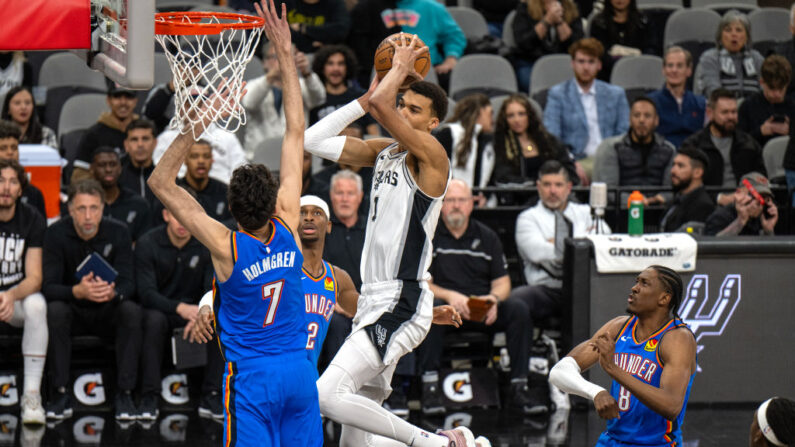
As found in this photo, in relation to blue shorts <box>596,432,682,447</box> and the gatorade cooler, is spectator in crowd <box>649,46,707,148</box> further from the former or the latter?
blue shorts <box>596,432,682,447</box>

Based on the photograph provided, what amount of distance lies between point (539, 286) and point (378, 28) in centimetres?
418

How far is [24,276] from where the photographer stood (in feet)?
27.9

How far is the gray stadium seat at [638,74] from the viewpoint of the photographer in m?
12.2

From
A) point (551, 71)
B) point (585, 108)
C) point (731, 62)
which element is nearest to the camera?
point (585, 108)

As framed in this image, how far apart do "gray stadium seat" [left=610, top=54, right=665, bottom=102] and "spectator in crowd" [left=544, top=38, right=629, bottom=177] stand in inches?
34.7

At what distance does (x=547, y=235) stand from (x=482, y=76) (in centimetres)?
311

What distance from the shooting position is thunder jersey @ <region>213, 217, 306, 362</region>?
5.04 meters

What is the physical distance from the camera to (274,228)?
5.11 meters

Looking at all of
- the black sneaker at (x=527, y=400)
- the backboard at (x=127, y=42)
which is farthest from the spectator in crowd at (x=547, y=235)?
the backboard at (x=127, y=42)

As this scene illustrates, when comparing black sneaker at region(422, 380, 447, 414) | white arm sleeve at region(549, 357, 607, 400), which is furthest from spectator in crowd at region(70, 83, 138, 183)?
white arm sleeve at region(549, 357, 607, 400)

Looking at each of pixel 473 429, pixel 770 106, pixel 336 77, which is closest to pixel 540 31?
pixel 770 106

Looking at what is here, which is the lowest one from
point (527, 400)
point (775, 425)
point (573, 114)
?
point (527, 400)

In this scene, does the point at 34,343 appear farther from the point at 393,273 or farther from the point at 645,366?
the point at 645,366

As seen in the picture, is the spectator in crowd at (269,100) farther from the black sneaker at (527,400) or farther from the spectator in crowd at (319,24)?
the black sneaker at (527,400)
